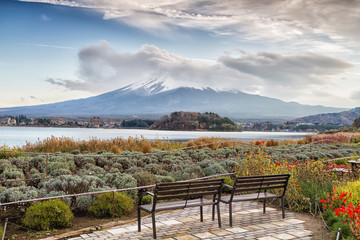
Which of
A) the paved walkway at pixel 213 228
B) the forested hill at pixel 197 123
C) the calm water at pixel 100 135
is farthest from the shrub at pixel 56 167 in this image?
the forested hill at pixel 197 123

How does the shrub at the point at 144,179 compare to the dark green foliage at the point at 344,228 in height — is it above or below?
above

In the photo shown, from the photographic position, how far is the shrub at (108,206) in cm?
687

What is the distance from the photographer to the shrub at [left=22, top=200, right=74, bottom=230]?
5.93 m

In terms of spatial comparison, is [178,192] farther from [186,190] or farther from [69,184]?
[69,184]

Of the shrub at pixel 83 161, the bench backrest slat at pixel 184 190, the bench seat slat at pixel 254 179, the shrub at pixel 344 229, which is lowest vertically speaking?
the shrub at pixel 344 229

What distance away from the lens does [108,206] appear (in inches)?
270

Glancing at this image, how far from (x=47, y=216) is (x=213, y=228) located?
271cm

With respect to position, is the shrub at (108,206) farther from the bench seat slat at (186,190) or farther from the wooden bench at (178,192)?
the bench seat slat at (186,190)

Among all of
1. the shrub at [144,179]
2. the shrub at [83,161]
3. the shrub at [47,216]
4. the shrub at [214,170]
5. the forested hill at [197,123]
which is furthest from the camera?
the forested hill at [197,123]

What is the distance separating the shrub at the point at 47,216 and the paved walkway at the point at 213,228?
0.91 m

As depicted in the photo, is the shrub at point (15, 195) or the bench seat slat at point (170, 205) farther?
the shrub at point (15, 195)

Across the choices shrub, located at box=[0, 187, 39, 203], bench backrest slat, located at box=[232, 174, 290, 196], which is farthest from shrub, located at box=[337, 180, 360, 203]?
shrub, located at box=[0, 187, 39, 203]

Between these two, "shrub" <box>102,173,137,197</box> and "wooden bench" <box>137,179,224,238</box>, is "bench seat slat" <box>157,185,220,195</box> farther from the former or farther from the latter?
"shrub" <box>102,173,137,197</box>

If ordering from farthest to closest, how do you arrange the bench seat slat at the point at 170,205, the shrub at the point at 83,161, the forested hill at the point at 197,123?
the forested hill at the point at 197,123 → the shrub at the point at 83,161 → the bench seat slat at the point at 170,205
